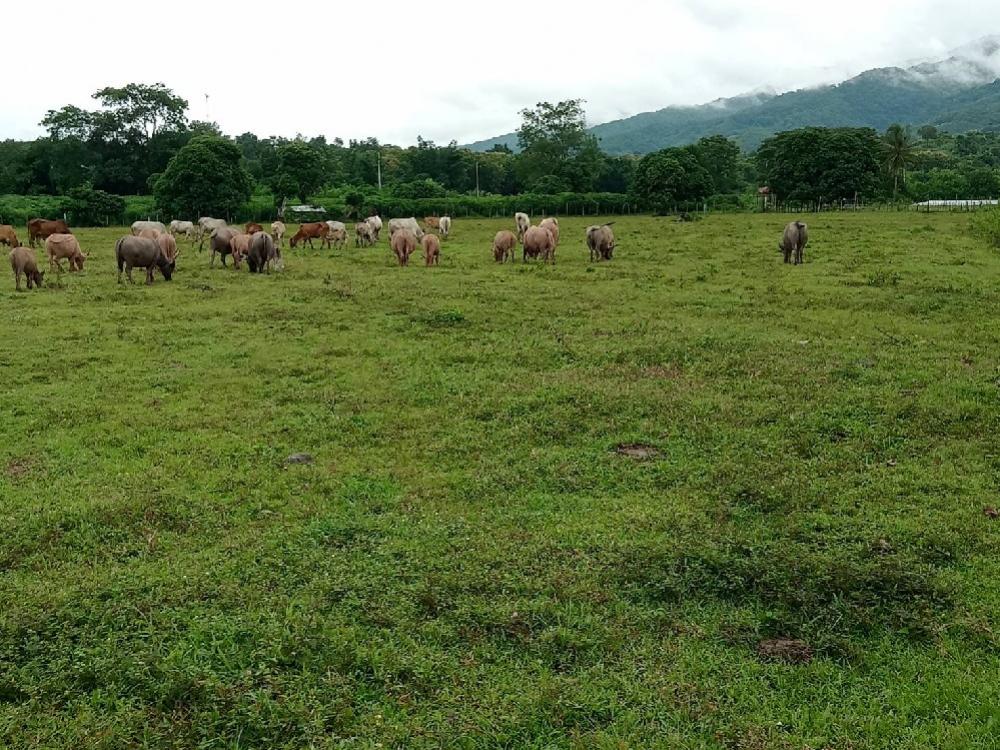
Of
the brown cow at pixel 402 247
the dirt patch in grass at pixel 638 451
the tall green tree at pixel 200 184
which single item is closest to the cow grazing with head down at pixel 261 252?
the brown cow at pixel 402 247

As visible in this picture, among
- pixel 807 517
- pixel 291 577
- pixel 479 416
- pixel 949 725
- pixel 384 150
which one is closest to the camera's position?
pixel 949 725

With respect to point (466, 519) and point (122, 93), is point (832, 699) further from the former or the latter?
point (122, 93)

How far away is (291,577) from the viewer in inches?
229

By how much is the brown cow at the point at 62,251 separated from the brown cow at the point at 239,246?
4.24 metres

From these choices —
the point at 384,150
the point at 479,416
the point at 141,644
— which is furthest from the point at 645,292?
the point at 384,150

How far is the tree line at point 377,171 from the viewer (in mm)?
48156

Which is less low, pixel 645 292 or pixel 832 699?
pixel 645 292

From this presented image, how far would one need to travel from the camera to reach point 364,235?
3297 centimetres

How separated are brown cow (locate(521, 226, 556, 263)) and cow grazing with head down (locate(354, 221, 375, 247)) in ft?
32.6

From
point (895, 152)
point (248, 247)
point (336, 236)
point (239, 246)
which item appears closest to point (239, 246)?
point (239, 246)

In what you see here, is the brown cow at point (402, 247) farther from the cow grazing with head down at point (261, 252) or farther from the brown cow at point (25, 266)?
the brown cow at point (25, 266)

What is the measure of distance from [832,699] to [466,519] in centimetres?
327

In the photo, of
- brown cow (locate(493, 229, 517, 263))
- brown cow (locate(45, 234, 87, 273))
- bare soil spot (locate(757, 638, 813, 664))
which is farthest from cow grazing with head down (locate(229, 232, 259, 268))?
bare soil spot (locate(757, 638, 813, 664))

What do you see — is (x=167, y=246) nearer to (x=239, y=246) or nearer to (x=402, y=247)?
(x=239, y=246)
